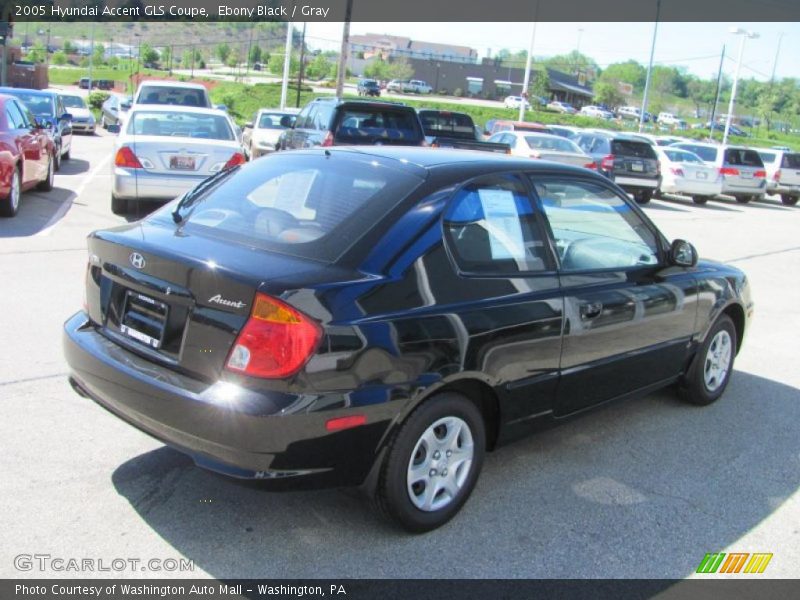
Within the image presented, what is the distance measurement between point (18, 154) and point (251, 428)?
9.00m

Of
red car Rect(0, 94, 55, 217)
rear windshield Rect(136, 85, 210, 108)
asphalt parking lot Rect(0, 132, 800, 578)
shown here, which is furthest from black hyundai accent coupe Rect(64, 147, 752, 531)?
rear windshield Rect(136, 85, 210, 108)

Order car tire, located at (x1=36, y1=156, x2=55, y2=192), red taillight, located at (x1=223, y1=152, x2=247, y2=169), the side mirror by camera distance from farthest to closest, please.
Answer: car tire, located at (x1=36, y1=156, x2=55, y2=192), red taillight, located at (x1=223, y1=152, x2=247, y2=169), the side mirror

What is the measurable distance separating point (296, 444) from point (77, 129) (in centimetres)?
3046

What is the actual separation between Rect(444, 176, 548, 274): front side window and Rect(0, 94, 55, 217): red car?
7.96 m

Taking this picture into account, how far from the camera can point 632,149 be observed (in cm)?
2041

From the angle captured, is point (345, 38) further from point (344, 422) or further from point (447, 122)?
point (344, 422)

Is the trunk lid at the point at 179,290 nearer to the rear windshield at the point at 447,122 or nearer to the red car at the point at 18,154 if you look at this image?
the red car at the point at 18,154

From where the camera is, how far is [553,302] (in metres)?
3.92

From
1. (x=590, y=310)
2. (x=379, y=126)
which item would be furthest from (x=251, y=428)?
(x=379, y=126)

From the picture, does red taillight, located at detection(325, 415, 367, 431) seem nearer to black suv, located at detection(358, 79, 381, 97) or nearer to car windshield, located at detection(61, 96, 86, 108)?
car windshield, located at detection(61, 96, 86, 108)

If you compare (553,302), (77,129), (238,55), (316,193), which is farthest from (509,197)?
(238,55)

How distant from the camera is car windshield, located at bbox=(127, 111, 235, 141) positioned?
1139cm

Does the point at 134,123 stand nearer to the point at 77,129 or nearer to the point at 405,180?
the point at 405,180

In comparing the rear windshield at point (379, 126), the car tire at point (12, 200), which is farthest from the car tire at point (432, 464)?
the rear windshield at point (379, 126)
